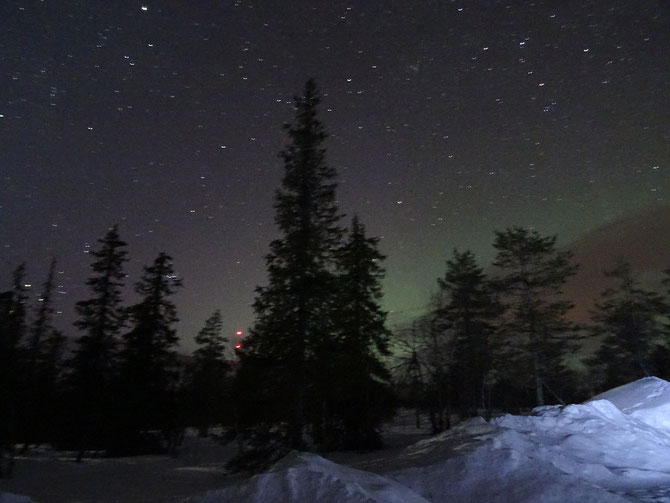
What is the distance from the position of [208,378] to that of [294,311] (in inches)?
1124

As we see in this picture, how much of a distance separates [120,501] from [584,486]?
1169 centimetres

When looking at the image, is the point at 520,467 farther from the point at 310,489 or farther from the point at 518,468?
the point at 310,489

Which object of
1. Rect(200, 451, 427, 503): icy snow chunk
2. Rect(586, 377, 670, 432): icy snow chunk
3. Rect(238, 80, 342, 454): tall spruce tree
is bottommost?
Rect(200, 451, 427, 503): icy snow chunk

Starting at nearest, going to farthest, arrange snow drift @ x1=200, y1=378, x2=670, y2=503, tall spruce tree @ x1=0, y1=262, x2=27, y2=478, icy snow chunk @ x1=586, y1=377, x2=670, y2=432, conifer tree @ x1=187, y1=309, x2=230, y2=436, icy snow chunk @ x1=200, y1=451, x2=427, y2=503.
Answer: icy snow chunk @ x1=200, y1=451, x2=427, y2=503 < snow drift @ x1=200, y1=378, x2=670, y2=503 < icy snow chunk @ x1=586, y1=377, x2=670, y2=432 < tall spruce tree @ x1=0, y1=262, x2=27, y2=478 < conifer tree @ x1=187, y1=309, x2=230, y2=436

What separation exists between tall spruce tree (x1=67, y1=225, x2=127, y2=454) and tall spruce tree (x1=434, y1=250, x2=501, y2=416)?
20.8 meters

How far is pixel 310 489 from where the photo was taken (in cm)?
→ 553

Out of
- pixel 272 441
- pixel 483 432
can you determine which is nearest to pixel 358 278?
pixel 272 441

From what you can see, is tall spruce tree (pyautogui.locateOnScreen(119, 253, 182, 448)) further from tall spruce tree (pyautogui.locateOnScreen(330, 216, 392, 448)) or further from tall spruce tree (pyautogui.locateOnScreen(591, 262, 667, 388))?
tall spruce tree (pyautogui.locateOnScreen(591, 262, 667, 388))

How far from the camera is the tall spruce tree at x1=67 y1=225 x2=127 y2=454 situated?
27.5 metres

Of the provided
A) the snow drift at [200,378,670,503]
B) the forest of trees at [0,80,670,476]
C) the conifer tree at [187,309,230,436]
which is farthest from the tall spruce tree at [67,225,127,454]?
the snow drift at [200,378,670,503]

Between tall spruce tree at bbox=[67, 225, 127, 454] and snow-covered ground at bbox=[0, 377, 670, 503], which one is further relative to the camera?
tall spruce tree at bbox=[67, 225, 127, 454]

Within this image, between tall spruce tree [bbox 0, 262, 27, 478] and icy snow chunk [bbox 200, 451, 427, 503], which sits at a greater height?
tall spruce tree [bbox 0, 262, 27, 478]

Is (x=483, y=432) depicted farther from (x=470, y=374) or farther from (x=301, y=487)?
(x=470, y=374)

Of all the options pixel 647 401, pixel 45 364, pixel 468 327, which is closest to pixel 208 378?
pixel 45 364
